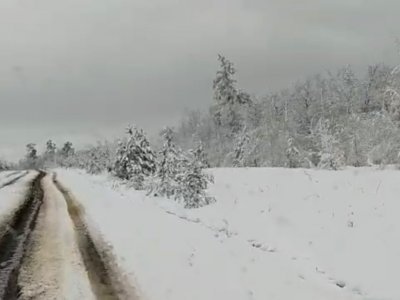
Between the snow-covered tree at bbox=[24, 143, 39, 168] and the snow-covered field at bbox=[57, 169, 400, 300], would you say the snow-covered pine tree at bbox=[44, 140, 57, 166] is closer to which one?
the snow-covered tree at bbox=[24, 143, 39, 168]

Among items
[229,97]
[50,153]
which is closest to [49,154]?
[50,153]

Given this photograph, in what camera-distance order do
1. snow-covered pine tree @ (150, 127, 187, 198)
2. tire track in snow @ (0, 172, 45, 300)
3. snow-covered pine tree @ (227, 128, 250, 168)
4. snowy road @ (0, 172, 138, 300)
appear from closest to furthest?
snowy road @ (0, 172, 138, 300) → tire track in snow @ (0, 172, 45, 300) → snow-covered pine tree @ (150, 127, 187, 198) → snow-covered pine tree @ (227, 128, 250, 168)

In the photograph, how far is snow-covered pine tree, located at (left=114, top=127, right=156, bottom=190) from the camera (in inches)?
1203

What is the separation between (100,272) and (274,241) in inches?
174

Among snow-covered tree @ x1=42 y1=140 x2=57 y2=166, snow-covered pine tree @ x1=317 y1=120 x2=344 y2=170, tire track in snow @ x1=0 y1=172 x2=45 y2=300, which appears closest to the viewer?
tire track in snow @ x1=0 y1=172 x2=45 y2=300

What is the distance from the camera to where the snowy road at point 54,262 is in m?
7.15

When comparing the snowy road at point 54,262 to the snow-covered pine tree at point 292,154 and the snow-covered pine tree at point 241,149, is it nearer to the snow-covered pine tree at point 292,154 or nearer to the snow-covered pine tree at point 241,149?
the snow-covered pine tree at point 292,154

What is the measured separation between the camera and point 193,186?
1798 centimetres

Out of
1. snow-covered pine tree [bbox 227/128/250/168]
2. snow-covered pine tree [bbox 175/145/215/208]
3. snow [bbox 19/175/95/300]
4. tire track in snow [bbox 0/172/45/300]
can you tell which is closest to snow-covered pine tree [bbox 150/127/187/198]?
snow-covered pine tree [bbox 175/145/215/208]

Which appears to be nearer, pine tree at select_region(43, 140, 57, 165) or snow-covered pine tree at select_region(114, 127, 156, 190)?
snow-covered pine tree at select_region(114, 127, 156, 190)

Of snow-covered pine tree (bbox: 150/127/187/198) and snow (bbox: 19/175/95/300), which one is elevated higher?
snow-covered pine tree (bbox: 150/127/187/198)

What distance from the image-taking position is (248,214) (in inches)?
562

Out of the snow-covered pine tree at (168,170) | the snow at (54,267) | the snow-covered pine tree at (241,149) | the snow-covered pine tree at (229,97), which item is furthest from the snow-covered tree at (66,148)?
the snow at (54,267)

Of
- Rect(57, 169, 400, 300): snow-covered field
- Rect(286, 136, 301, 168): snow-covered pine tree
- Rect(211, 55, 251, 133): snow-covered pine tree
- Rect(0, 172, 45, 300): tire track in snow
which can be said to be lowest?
Rect(57, 169, 400, 300): snow-covered field
